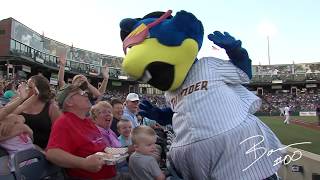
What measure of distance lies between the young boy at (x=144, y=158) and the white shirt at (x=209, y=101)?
295mm

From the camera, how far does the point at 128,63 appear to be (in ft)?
10.4

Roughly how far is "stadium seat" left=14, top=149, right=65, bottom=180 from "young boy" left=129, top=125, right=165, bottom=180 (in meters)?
0.64

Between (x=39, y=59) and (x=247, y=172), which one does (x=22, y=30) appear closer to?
(x=39, y=59)

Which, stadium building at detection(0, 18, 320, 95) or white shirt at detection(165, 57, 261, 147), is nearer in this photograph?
white shirt at detection(165, 57, 261, 147)

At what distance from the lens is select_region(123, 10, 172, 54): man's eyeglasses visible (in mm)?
3271

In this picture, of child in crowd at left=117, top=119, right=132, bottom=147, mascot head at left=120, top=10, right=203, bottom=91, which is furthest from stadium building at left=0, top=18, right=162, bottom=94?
mascot head at left=120, top=10, right=203, bottom=91

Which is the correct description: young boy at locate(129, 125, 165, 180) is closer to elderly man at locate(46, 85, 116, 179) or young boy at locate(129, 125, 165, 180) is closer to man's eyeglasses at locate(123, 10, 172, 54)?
elderly man at locate(46, 85, 116, 179)

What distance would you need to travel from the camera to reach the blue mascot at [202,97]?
311cm

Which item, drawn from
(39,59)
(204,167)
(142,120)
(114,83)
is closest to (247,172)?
(204,167)

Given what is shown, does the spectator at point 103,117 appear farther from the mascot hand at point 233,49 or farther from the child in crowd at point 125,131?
the mascot hand at point 233,49

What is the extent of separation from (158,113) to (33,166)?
132 cm

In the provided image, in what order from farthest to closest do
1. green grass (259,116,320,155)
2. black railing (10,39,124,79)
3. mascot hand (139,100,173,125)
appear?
black railing (10,39,124,79)
green grass (259,116,320,155)
mascot hand (139,100,173,125)

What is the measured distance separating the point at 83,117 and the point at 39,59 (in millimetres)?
37449

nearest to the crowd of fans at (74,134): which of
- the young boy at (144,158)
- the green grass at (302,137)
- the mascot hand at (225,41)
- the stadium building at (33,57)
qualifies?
the young boy at (144,158)
